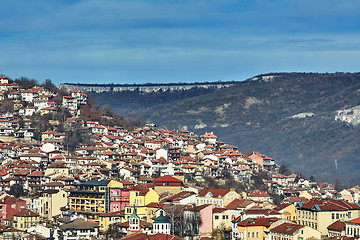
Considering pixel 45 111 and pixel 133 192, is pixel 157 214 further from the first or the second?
pixel 45 111

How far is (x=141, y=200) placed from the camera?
103 m

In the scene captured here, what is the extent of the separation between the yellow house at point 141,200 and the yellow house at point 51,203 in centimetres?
834

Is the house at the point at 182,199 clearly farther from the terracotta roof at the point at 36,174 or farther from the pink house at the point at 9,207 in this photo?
the terracotta roof at the point at 36,174

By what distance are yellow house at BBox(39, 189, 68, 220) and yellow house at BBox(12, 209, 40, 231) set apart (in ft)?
11.1

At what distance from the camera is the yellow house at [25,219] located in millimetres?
102250

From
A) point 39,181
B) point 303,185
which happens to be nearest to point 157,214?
point 39,181

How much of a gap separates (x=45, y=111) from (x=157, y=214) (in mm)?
56295

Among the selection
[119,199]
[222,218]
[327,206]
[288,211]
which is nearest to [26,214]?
[119,199]

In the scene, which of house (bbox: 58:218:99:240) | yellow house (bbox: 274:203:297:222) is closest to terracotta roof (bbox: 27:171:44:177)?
house (bbox: 58:218:99:240)

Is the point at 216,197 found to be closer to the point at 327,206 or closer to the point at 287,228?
the point at 327,206

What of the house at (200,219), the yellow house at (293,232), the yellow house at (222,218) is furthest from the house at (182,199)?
the yellow house at (293,232)

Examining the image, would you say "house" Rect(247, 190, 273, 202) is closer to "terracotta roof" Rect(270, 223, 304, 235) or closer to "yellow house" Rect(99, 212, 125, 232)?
"yellow house" Rect(99, 212, 125, 232)

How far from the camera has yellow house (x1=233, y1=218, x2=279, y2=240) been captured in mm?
91062

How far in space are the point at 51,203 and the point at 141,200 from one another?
395 inches
